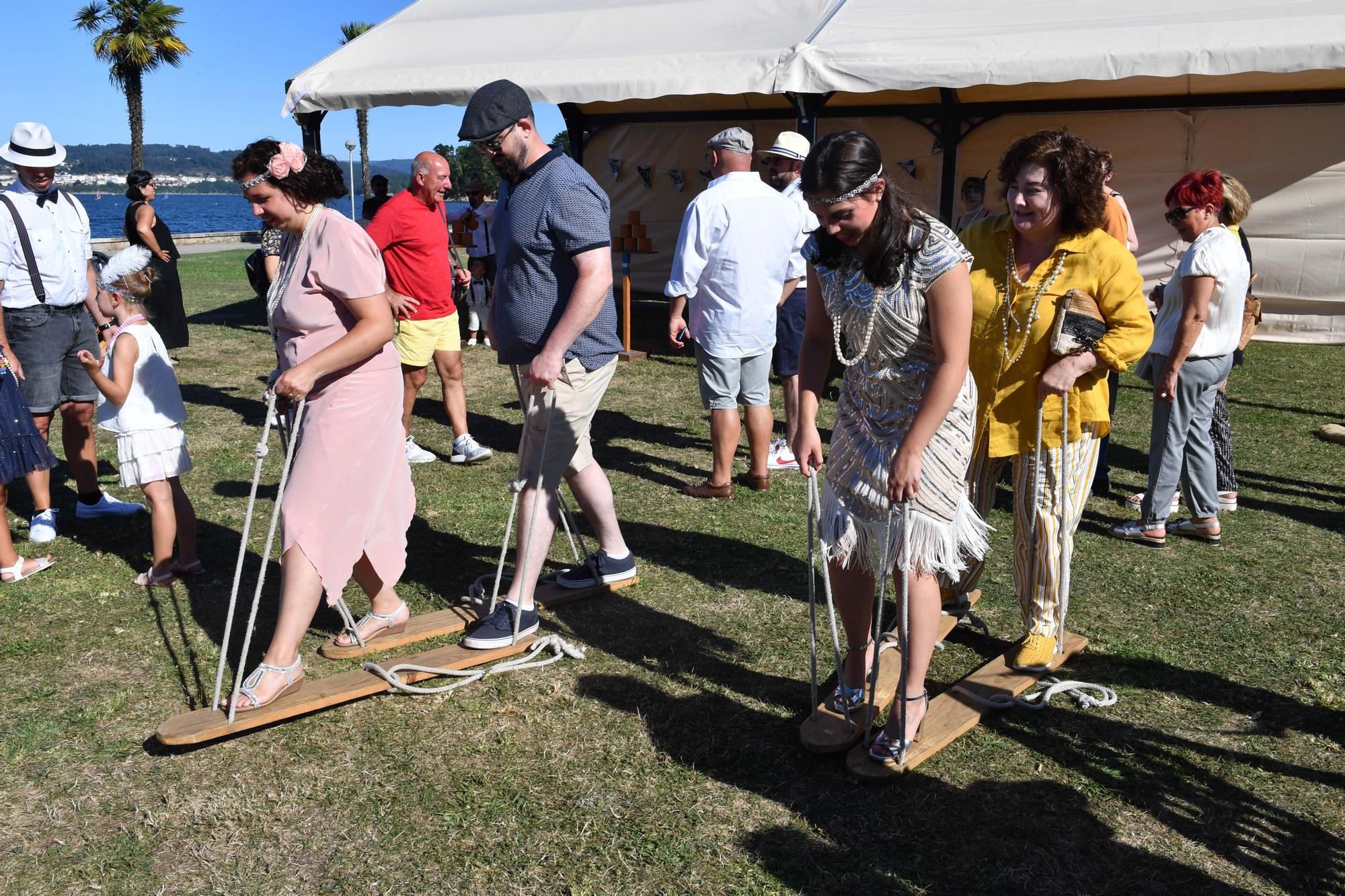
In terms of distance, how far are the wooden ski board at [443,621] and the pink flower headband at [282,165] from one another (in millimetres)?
1656

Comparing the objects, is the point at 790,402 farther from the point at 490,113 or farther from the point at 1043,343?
the point at 490,113

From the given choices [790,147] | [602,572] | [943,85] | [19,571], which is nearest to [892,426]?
[602,572]

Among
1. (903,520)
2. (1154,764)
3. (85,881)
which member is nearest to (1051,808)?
(1154,764)

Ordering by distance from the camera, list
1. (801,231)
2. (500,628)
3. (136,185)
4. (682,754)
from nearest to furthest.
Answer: (682,754)
(500,628)
(801,231)
(136,185)

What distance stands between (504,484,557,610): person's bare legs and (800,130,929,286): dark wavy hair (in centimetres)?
156

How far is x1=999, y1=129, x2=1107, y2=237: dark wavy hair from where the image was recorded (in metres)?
3.08

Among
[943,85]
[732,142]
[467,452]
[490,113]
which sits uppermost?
→ [943,85]

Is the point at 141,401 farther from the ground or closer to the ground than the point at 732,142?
closer to the ground

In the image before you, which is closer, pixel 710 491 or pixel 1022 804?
pixel 1022 804

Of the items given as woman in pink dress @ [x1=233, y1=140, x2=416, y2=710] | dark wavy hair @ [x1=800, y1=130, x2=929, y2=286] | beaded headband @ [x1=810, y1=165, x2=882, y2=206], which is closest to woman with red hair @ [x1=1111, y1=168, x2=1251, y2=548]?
dark wavy hair @ [x1=800, y1=130, x2=929, y2=286]

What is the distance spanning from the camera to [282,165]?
3152 millimetres

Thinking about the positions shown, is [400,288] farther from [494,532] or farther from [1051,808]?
[1051,808]

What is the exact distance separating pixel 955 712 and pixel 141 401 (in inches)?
132

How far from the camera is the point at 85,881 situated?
2518 millimetres
